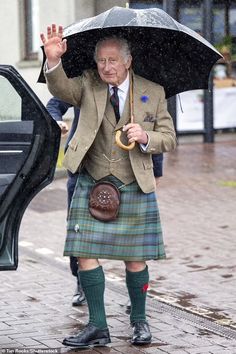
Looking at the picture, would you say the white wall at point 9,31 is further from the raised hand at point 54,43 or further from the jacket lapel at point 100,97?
the raised hand at point 54,43

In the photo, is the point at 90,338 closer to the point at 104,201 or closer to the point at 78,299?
the point at 104,201

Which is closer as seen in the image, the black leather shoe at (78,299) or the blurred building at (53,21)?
the black leather shoe at (78,299)

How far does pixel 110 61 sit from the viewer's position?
18.9ft

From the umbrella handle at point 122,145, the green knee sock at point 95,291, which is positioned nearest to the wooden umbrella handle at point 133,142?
the umbrella handle at point 122,145

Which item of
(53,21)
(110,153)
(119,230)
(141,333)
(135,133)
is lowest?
(141,333)

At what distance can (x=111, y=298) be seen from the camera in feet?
23.7

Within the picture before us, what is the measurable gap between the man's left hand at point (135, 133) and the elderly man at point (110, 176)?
34 mm

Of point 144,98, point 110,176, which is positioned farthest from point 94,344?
point 144,98

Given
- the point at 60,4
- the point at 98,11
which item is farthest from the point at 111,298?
the point at 60,4

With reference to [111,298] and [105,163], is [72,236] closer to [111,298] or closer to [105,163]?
[105,163]

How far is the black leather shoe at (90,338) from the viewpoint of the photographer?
576 centimetres

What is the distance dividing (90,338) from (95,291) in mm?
265

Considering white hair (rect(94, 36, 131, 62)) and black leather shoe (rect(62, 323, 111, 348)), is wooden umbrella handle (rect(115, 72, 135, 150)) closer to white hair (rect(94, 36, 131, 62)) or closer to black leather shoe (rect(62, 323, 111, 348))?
white hair (rect(94, 36, 131, 62))

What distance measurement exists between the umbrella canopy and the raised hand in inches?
8.5
